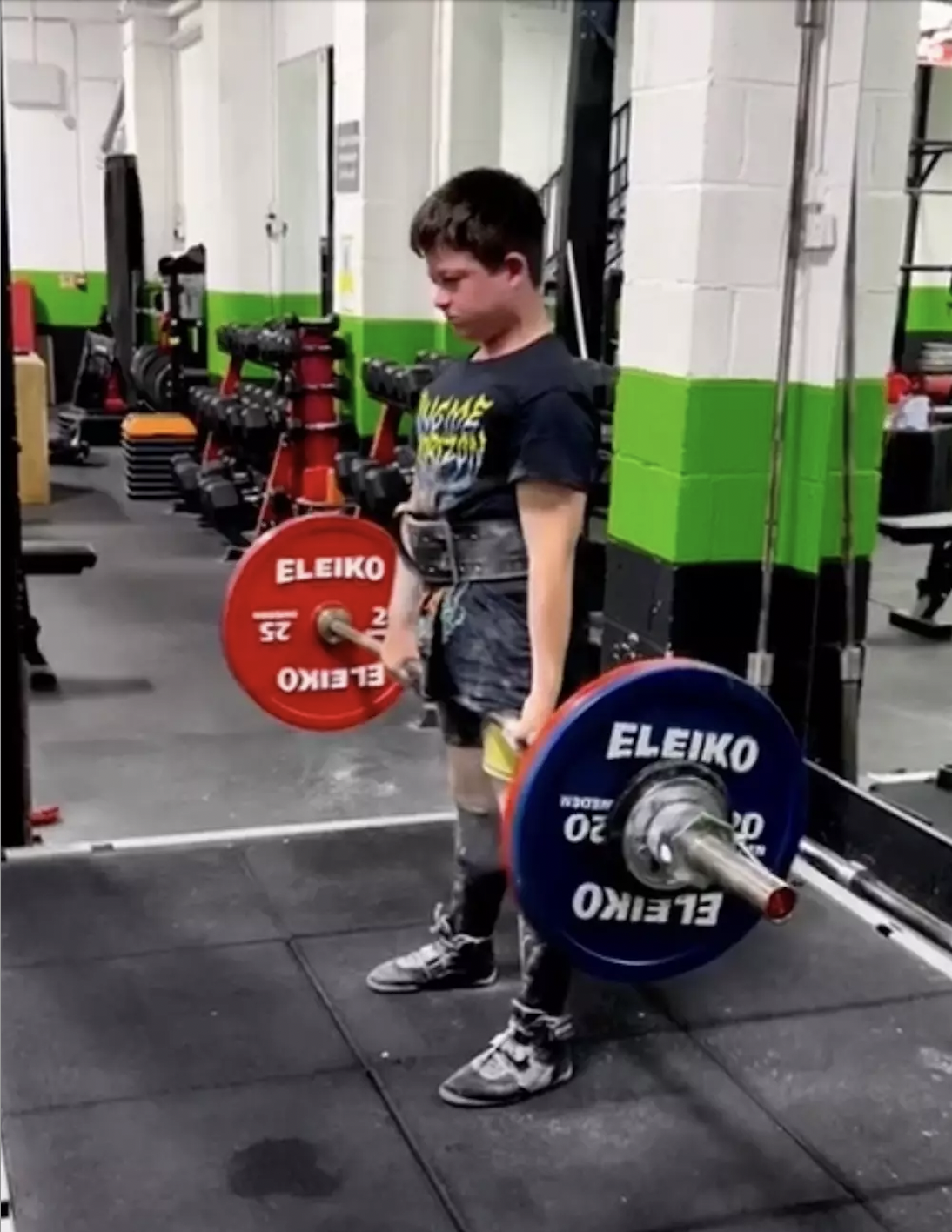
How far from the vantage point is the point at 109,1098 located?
2.05 meters

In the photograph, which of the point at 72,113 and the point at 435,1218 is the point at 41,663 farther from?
the point at 72,113

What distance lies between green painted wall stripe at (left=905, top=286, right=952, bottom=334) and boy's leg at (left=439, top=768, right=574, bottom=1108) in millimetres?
1572

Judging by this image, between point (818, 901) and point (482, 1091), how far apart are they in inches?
38.8

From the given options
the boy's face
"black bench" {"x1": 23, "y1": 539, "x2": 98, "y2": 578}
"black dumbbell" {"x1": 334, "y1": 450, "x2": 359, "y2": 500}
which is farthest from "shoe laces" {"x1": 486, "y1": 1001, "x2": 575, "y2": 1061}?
"black dumbbell" {"x1": 334, "y1": 450, "x2": 359, "y2": 500}

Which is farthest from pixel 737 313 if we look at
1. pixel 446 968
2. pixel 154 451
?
pixel 154 451

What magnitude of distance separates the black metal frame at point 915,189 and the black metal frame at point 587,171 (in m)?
1.24

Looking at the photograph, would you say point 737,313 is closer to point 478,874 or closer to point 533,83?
point 478,874

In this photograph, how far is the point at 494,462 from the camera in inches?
76.5

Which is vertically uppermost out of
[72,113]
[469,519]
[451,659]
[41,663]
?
[72,113]

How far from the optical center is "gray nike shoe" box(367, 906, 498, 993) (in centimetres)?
236

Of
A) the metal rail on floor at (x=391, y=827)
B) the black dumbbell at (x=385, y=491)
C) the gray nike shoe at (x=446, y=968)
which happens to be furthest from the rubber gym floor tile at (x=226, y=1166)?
the black dumbbell at (x=385, y=491)

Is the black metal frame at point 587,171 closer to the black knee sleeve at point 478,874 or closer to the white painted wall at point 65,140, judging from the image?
the black knee sleeve at point 478,874

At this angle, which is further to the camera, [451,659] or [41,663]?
[41,663]

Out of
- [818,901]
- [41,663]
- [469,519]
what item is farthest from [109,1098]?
[41,663]
